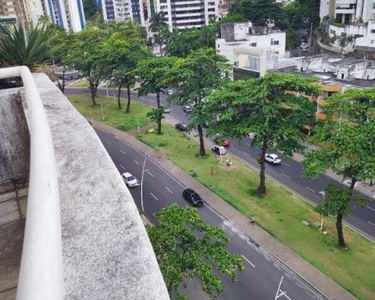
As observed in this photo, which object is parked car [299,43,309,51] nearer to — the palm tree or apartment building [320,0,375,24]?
apartment building [320,0,375,24]

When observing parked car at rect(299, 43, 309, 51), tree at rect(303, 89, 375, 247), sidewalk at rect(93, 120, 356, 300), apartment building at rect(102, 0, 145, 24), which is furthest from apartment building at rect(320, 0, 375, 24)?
apartment building at rect(102, 0, 145, 24)

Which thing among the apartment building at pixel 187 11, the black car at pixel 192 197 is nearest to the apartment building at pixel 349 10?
the apartment building at pixel 187 11

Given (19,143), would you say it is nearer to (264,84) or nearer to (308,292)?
(308,292)

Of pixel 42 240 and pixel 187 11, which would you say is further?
pixel 187 11

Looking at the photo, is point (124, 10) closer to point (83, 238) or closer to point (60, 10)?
point (60, 10)

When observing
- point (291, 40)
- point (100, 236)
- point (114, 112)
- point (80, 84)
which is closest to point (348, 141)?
point (100, 236)

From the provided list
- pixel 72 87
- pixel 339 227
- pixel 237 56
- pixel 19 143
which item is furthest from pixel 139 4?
pixel 19 143

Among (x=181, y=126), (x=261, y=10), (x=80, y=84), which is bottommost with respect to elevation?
(x=181, y=126)
